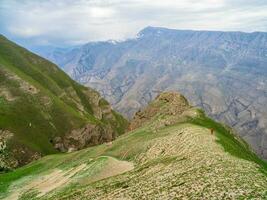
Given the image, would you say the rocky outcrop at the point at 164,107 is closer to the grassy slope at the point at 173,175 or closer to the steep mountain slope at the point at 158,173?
the steep mountain slope at the point at 158,173

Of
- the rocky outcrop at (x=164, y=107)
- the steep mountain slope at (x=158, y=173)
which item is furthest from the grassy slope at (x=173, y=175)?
the rocky outcrop at (x=164, y=107)

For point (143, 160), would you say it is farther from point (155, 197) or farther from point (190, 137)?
point (155, 197)

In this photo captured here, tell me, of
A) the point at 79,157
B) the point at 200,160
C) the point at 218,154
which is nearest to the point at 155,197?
the point at 200,160

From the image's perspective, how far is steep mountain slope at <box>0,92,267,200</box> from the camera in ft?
135

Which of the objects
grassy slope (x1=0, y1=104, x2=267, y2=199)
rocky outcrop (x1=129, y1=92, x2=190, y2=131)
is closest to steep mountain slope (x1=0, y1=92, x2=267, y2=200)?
grassy slope (x1=0, y1=104, x2=267, y2=199)

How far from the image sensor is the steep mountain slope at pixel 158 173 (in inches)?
1615

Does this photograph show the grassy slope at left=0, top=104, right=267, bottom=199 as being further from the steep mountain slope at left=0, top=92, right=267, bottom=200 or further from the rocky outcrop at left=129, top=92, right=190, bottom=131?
the rocky outcrop at left=129, top=92, right=190, bottom=131

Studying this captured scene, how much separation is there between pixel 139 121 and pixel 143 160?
7836cm

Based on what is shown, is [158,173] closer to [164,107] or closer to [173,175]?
[173,175]

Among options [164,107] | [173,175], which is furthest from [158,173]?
[164,107]

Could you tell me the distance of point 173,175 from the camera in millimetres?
48719

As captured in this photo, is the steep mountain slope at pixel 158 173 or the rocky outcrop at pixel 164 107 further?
the rocky outcrop at pixel 164 107

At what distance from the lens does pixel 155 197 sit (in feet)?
Answer: 135

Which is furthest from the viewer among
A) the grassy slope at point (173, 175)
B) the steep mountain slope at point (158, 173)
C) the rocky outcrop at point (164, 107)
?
the rocky outcrop at point (164, 107)
